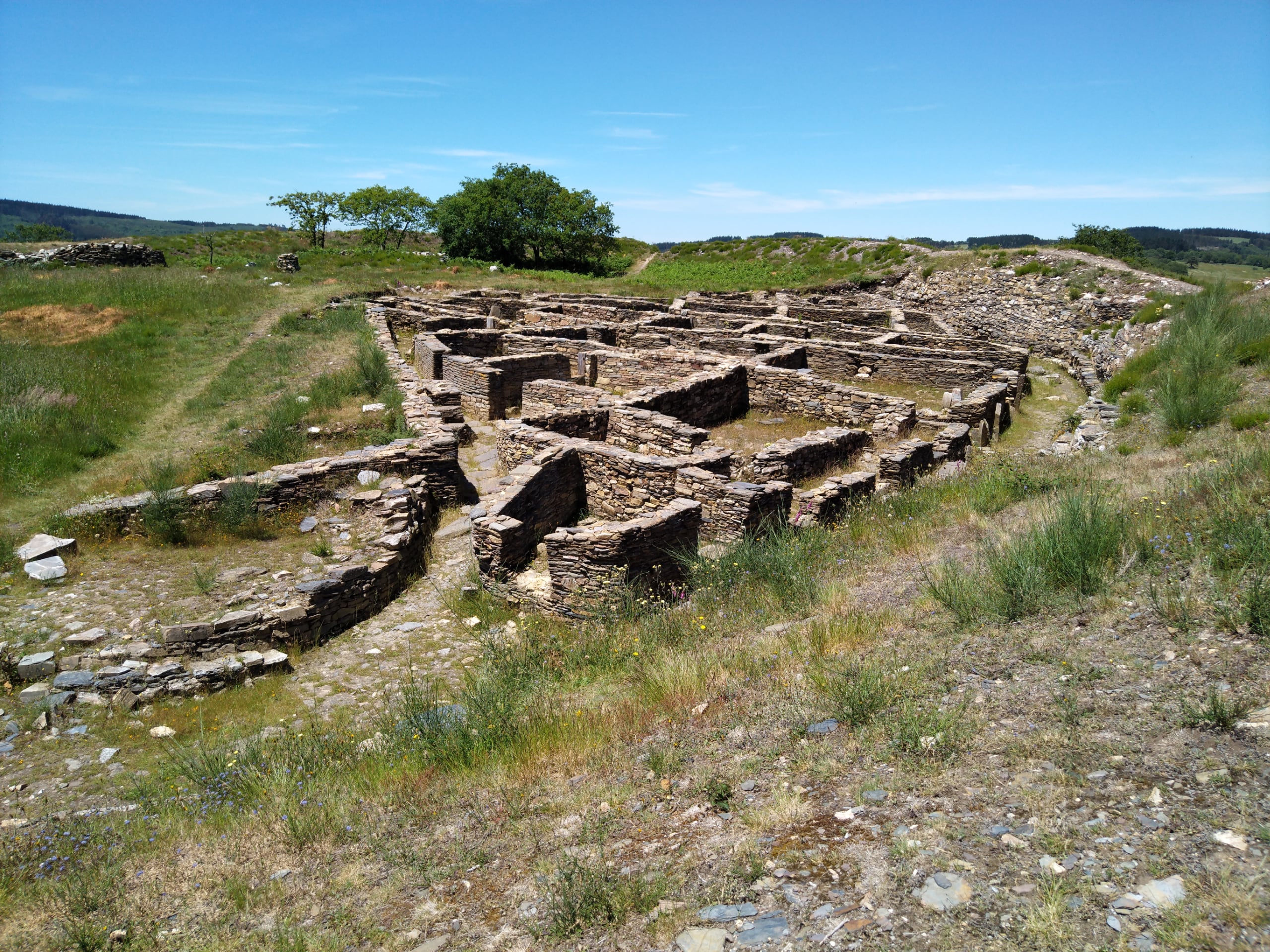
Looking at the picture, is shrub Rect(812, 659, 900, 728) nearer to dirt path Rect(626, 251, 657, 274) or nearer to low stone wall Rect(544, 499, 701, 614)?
low stone wall Rect(544, 499, 701, 614)

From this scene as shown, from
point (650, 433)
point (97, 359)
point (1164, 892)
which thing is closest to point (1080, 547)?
point (1164, 892)

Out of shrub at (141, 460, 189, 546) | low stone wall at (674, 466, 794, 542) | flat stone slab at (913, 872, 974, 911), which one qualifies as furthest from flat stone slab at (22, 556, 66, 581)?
flat stone slab at (913, 872, 974, 911)

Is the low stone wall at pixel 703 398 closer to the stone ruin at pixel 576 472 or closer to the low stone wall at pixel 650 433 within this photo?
the stone ruin at pixel 576 472

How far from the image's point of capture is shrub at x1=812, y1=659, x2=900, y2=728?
4434mm

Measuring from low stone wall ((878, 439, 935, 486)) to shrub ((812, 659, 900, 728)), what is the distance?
7227mm

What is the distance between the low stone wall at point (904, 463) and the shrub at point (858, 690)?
7.23 m

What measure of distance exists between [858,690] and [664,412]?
10.5 m

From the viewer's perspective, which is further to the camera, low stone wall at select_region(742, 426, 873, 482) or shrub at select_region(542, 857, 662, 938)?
low stone wall at select_region(742, 426, 873, 482)

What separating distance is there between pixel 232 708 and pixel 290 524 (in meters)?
3.97

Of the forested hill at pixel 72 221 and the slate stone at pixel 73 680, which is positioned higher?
the forested hill at pixel 72 221

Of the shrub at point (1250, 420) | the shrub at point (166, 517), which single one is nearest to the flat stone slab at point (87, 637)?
the shrub at point (166, 517)

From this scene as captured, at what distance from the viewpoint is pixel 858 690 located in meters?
4.54

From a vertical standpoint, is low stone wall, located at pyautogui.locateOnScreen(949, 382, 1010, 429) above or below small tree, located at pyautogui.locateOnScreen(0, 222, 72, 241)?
below

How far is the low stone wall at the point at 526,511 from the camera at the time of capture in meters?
8.71
